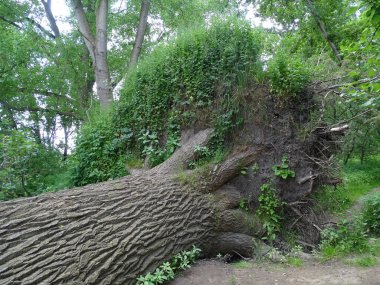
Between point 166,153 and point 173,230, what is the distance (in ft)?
6.43

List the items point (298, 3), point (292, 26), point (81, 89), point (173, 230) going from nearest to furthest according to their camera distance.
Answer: point (173, 230) → point (298, 3) → point (81, 89) → point (292, 26)

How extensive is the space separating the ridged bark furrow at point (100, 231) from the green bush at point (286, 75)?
2.41 meters

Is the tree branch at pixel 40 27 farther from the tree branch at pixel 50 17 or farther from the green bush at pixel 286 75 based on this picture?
the green bush at pixel 286 75

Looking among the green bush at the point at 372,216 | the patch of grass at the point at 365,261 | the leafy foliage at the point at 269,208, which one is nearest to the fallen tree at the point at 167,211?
the leafy foliage at the point at 269,208

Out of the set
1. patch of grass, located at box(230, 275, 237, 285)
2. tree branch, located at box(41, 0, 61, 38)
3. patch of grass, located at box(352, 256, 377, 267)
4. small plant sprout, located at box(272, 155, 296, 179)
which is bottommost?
patch of grass, located at box(352, 256, 377, 267)


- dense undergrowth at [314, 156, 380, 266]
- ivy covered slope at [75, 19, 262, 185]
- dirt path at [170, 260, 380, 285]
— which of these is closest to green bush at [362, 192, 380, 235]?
dense undergrowth at [314, 156, 380, 266]

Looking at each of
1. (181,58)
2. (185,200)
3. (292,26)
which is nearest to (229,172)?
(185,200)

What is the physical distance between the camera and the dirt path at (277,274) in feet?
12.8

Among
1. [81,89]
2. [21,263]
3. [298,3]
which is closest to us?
[21,263]

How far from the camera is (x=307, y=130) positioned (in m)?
5.38

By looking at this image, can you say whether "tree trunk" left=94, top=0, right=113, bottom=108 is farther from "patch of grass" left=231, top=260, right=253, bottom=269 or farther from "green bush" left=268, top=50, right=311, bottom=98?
"patch of grass" left=231, top=260, right=253, bottom=269

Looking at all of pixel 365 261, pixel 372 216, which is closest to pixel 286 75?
pixel 365 261

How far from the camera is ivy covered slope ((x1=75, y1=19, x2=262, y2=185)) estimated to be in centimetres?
555

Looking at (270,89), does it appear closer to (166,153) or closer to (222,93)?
(222,93)
